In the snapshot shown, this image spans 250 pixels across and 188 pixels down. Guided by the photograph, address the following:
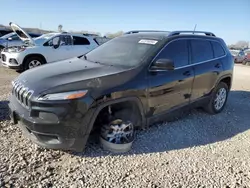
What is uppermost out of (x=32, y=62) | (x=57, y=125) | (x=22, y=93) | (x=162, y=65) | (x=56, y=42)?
(x=162, y=65)

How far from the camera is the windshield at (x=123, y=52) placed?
3932 mm

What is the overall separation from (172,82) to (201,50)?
1.34m

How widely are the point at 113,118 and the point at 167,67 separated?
1075mm

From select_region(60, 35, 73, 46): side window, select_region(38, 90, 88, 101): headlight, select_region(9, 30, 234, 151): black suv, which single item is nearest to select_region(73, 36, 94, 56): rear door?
select_region(60, 35, 73, 46): side window

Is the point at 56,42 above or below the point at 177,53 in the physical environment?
below

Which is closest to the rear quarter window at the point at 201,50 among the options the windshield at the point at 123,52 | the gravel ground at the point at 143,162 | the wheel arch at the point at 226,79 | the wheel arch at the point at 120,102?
the wheel arch at the point at 226,79

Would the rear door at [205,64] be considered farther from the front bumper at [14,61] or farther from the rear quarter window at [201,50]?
the front bumper at [14,61]

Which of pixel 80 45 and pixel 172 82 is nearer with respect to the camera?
pixel 172 82

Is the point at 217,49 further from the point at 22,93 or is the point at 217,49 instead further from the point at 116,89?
→ the point at 22,93

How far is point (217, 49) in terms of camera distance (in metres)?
5.55

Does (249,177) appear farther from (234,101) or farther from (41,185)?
(234,101)

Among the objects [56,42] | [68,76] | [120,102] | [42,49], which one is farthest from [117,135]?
[56,42]

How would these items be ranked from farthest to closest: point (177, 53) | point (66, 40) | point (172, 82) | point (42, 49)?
point (66, 40), point (42, 49), point (177, 53), point (172, 82)

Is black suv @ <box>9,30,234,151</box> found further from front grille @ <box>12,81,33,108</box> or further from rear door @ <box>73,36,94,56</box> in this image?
rear door @ <box>73,36,94,56</box>
